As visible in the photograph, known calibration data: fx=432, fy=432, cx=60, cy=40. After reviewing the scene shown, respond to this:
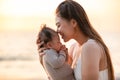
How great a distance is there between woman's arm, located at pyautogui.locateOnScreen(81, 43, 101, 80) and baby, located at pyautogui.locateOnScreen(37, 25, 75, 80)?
152 millimetres

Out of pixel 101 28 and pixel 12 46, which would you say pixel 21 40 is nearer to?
pixel 12 46

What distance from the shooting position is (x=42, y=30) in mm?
1871

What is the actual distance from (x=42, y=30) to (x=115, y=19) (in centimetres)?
216

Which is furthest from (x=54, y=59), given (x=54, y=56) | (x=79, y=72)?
(x=79, y=72)

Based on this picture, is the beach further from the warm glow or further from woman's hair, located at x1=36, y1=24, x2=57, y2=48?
woman's hair, located at x1=36, y1=24, x2=57, y2=48

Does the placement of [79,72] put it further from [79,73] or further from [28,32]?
[28,32]

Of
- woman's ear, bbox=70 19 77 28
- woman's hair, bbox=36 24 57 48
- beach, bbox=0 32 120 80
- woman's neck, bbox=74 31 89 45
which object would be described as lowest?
beach, bbox=0 32 120 80

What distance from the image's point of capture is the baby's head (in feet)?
6.08

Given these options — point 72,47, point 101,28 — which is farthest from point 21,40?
point 72,47

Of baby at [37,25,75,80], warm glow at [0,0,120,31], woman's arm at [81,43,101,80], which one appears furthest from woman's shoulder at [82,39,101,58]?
warm glow at [0,0,120,31]

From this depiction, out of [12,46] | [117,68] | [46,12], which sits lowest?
[117,68]

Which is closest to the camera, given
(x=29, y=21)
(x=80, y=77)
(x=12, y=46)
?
(x=80, y=77)

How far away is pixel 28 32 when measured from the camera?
13.4ft

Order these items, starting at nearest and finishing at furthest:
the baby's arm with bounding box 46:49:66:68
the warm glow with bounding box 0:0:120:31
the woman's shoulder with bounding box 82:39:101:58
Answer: the woman's shoulder with bounding box 82:39:101:58 → the baby's arm with bounding box 46:49:66:68 → the warm glow with bounding box 0:0:120:31
